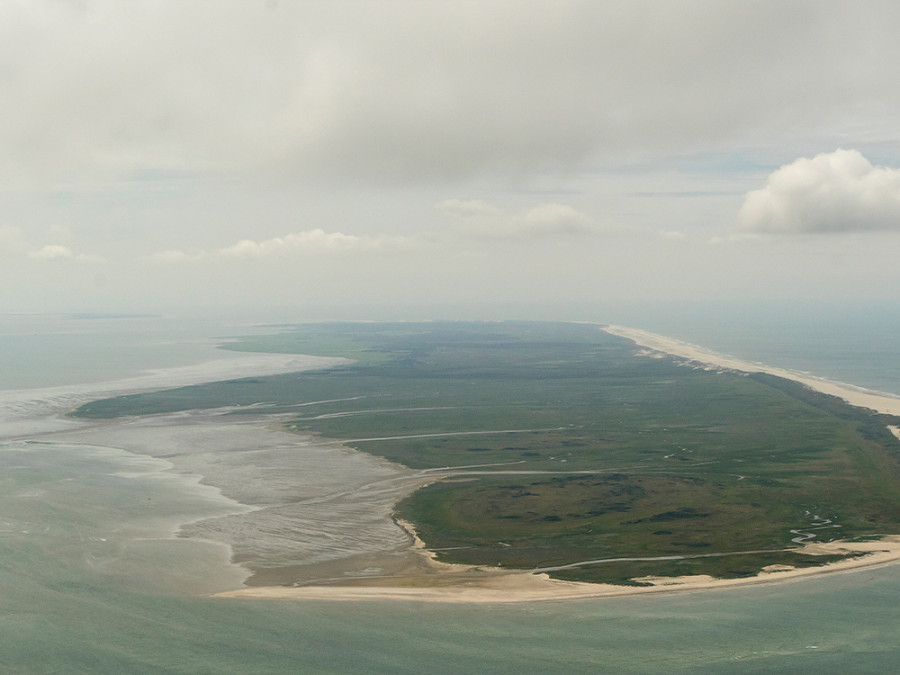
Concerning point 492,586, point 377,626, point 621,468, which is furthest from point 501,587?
point 621,468

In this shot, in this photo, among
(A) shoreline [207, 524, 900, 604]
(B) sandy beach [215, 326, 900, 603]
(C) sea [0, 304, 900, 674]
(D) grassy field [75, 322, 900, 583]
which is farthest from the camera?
(D) grassy field [75, 322, 900, 583]

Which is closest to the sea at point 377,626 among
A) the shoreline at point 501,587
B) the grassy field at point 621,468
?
the shoreline at point 501,587

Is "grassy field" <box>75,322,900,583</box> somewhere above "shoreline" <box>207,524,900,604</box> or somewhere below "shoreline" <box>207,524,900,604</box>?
above

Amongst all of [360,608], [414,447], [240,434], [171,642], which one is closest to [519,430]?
[414,447]

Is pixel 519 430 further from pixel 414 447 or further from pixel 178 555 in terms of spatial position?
pixel 178 555

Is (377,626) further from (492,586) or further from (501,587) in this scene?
(501,587)

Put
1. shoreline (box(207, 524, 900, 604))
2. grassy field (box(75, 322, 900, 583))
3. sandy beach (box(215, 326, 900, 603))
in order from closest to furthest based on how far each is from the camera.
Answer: shoreline (box(207, 524, 900, 604))
sandy beach (box(215, 326, 900, 603))
grassy field (box(75, 322, 900, 583))

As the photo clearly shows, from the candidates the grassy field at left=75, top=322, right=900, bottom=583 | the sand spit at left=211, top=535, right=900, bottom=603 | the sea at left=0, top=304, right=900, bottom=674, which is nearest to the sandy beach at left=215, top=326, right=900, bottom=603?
the sand spit at left=211, top=535, right=900, bottom=603

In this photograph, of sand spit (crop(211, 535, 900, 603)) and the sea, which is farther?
sand spit (crop(211, 535, 900, 603))

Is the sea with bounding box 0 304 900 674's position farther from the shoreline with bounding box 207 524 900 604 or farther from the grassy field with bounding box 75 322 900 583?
the grassy field with bounding box 75 322 900 583
